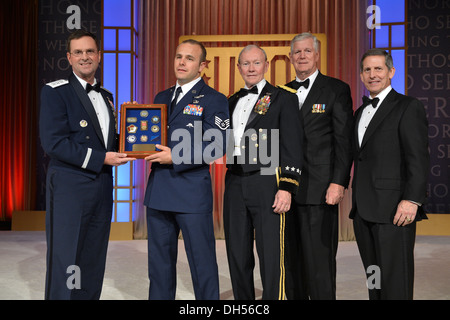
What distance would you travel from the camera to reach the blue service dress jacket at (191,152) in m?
2.01

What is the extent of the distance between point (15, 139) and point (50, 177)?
4725 mm

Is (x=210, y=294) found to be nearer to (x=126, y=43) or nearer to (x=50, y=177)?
(x=50, y=177)

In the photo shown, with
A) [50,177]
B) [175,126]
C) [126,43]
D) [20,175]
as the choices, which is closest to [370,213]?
[175,126]

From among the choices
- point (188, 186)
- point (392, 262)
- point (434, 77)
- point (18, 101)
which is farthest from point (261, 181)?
point (18, 101)

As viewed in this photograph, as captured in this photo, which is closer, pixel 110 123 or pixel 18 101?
pixel 110 123

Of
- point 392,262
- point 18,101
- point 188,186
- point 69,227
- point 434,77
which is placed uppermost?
point 434,77

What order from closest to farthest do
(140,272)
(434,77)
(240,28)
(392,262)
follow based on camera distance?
(392,262) → (140,272) → (240,28) → (434,77)

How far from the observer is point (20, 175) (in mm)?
6230

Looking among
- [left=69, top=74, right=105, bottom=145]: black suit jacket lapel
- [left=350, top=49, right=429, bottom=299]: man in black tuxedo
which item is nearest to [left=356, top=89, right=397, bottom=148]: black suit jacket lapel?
[left=350, top=49, right=429, bottom=299]: man in black tuxedo

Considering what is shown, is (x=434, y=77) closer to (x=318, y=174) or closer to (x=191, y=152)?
(x=318, y=174)

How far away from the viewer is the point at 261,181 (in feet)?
7.05

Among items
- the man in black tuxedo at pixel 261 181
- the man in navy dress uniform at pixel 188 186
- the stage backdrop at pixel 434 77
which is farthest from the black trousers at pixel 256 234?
the stage backdrop at pixel 434 77

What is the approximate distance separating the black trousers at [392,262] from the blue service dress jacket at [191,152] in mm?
799

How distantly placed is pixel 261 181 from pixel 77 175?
86cm
